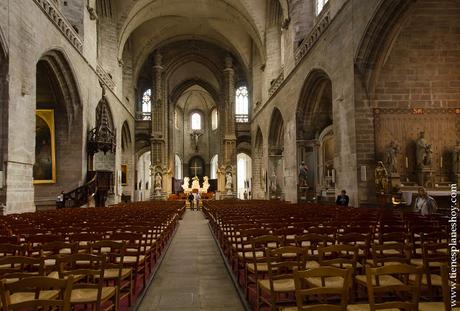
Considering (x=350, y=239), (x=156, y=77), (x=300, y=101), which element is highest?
(x=156, y=77)

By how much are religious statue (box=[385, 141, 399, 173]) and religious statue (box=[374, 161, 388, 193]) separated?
523 mm

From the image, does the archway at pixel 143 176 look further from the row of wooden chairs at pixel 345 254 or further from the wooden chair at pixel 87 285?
the wooden chair at pixel 87 285

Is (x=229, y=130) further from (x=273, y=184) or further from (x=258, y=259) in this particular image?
(x=258, y=259)

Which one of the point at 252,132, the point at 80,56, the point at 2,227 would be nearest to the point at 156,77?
the point at 252,132

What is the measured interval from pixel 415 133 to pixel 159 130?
27622 millimetres

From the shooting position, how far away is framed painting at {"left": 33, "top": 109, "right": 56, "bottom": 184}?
19391 millimetres

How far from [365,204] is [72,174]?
44.0 ft

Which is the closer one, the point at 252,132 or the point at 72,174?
the point at 72,174

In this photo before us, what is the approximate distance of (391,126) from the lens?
14.7 meters

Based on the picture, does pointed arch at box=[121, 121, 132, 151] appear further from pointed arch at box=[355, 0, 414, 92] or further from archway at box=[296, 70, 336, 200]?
pointed arch at box=[355, 0, 414, 92]

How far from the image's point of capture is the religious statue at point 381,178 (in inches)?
520

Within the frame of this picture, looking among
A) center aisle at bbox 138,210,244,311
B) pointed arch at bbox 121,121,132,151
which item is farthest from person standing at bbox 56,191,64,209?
pointed arch at bbox 121,121,132,151

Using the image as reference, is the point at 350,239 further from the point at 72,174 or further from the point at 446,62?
the point at 72,174

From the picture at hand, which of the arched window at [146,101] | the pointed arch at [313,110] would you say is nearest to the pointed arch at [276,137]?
the pointed arch at [313,110]
